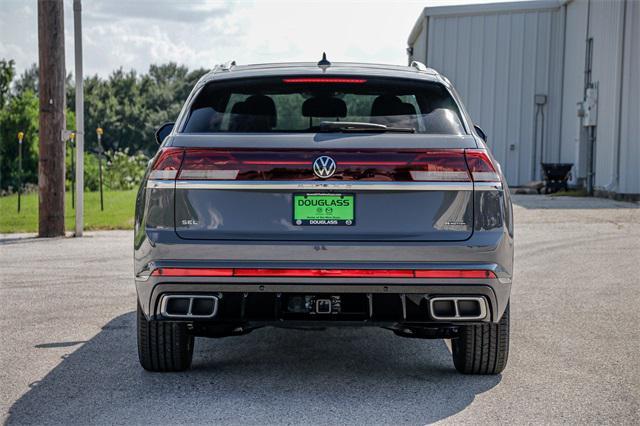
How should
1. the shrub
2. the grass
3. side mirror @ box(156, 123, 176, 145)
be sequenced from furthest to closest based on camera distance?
the shrub
the grass
side mirror @ box(156, 123, 176, 145)

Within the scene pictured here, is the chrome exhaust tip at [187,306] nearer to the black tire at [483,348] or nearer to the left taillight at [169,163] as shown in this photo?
the left taillight at [169,163]

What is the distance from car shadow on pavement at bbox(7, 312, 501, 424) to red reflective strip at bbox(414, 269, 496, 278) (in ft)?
2.17

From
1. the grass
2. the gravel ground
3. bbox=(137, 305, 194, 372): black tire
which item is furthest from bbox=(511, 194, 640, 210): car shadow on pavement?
bbox=(137, 305, 194, 372): black tire

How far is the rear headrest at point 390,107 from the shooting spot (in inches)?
222

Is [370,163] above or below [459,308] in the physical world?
above

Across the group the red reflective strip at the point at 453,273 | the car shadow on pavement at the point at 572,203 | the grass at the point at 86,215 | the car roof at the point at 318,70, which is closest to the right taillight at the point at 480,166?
the red reflective strip at the point at 453,273

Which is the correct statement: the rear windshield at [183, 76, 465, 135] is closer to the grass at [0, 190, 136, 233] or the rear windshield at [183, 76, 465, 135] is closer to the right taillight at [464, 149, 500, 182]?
the right taillight at [464, 149, 500, 182]

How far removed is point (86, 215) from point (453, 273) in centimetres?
1493

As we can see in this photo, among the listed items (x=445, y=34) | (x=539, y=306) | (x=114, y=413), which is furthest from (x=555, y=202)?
(x=114, y=413)

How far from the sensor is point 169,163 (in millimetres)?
5066

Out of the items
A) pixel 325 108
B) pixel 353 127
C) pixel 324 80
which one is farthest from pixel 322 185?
pixel 325 108

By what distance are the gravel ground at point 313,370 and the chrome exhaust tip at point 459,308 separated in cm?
44

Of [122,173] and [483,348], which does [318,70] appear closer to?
[483,348]

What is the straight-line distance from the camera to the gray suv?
4.95 metres
